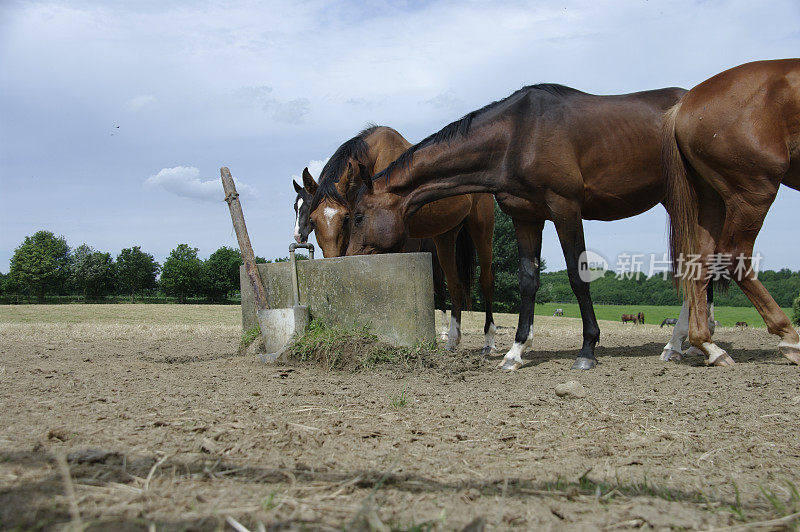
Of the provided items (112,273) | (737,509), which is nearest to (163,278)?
(112,273)

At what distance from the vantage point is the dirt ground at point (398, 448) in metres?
1.50

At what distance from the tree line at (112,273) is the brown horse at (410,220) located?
4267 cm

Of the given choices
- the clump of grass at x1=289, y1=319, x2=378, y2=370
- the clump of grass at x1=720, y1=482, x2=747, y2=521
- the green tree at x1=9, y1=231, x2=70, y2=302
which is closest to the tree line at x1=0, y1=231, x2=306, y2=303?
the green tree at x1=9, y1=231, x2=70, y2=302

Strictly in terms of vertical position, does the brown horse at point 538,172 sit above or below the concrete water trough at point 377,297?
above

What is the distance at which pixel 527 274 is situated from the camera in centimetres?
529

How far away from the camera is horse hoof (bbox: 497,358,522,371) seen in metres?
4.87

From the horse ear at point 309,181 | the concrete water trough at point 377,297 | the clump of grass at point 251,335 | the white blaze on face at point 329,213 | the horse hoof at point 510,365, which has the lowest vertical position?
the horse hoof at point 510,365

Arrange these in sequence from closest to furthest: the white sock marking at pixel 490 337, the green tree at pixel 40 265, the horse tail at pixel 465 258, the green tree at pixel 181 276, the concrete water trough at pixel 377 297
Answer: the concrete water trough at pixel 377 297, the white sock marking at pixel 490 337, the horse tail at pixel 465 258, the green tree at pixel 40 265, the green tree at pixel 181 276

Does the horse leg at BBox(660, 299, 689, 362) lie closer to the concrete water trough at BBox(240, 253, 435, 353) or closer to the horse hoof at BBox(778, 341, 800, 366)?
the horse hoof at BBox(778, 341, 800, 366)

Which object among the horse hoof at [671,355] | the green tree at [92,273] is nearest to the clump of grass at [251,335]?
the horse hoof at [671,355]

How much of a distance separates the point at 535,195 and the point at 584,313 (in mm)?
1180

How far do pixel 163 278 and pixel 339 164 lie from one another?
205 feet

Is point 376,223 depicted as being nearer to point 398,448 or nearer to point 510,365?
point 510,365

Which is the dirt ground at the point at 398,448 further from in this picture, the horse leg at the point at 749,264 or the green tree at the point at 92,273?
the green tree at the point at 92,273
